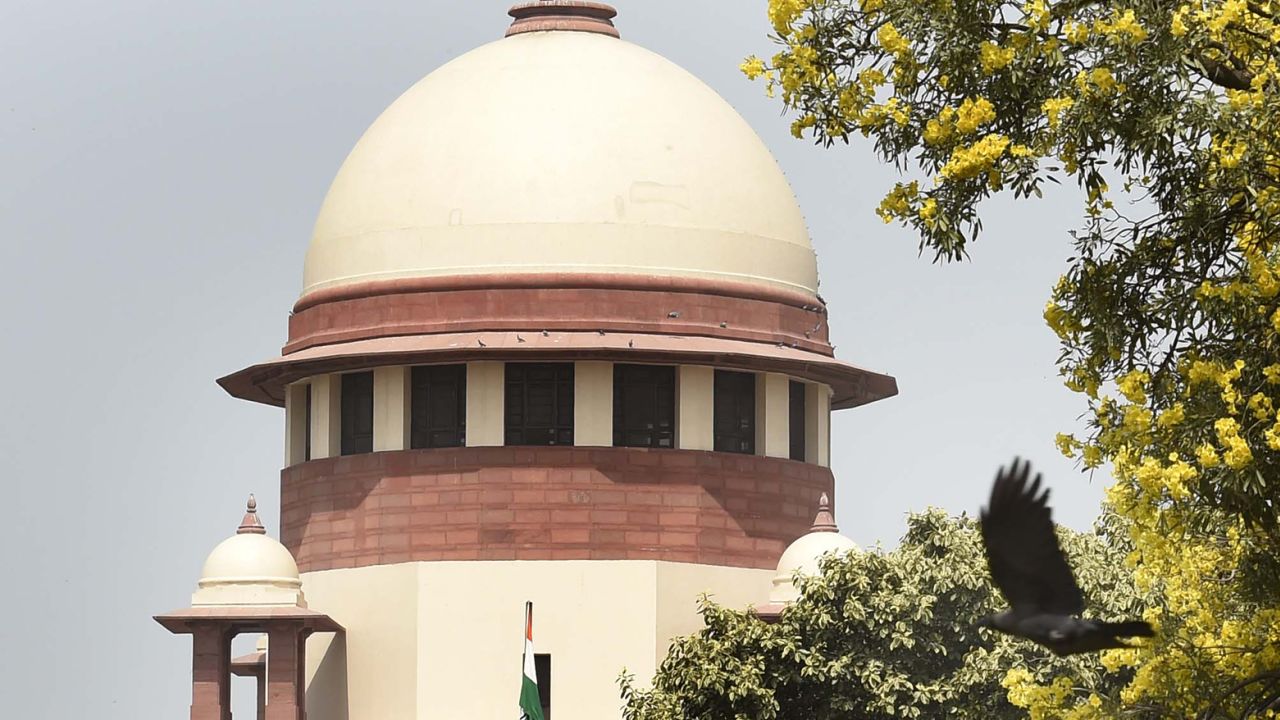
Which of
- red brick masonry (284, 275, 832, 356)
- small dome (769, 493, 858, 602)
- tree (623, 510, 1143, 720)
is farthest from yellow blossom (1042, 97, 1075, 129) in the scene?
red brick masonry (284, 275, 832, 356)

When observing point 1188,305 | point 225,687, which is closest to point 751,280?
point 225,687

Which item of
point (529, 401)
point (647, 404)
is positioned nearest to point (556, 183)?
point (529, 401)

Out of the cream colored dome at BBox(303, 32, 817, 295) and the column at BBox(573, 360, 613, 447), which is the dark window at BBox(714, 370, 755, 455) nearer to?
the cream colored dome at BBox(303, 32, 817, 295)

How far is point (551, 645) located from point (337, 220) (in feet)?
22.9

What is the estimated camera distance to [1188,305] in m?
19.7

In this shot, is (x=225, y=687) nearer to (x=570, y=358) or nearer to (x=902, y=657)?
(x=570, y=358)

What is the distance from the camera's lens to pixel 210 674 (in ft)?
128

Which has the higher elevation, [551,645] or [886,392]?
[886,392]

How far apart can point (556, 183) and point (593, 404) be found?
10.0ft

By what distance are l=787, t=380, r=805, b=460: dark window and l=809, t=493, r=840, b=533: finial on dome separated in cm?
124

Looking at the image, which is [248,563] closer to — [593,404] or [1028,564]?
[593,404]

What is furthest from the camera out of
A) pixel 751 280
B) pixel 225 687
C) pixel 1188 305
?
pixel 751 280

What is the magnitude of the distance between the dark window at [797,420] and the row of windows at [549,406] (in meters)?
1.25

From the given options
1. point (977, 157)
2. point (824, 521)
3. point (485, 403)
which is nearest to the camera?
Result: point (977, 157)
